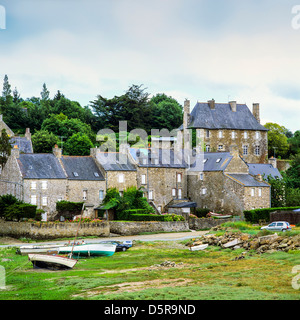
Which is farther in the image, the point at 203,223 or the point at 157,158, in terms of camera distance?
the point at 157,158

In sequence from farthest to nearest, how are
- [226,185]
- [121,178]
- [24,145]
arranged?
[24,145]
[226,185]
[121,178]

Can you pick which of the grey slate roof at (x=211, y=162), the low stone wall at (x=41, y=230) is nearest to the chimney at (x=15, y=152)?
the low stone wall at (x=41, y=230)

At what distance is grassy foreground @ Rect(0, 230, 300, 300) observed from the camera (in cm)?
1954

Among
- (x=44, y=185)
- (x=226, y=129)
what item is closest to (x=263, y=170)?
(x=226, y=129)

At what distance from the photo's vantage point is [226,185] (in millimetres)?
52938

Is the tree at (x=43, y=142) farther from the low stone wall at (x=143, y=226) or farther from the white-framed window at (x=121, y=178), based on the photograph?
the low stone wall at (x=143, y=226)

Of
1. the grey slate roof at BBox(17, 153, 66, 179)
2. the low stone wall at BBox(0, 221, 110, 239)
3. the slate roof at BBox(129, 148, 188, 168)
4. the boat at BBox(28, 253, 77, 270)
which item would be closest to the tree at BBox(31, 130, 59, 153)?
the grey slate roof at BBox(17, 153, 66, 179)

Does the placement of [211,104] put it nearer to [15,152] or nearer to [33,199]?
[15,152]

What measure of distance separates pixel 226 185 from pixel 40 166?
704 inches

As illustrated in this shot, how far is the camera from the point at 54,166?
50.3 metres

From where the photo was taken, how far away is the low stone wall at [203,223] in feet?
164

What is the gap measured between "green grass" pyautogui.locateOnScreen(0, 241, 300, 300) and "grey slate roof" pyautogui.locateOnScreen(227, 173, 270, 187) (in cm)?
2000

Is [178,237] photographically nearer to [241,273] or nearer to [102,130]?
[241,273]

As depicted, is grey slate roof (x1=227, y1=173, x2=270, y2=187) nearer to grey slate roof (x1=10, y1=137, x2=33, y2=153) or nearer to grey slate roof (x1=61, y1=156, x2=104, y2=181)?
grey slate roof (x1=61, y1=156, x2=104, y2=181)
